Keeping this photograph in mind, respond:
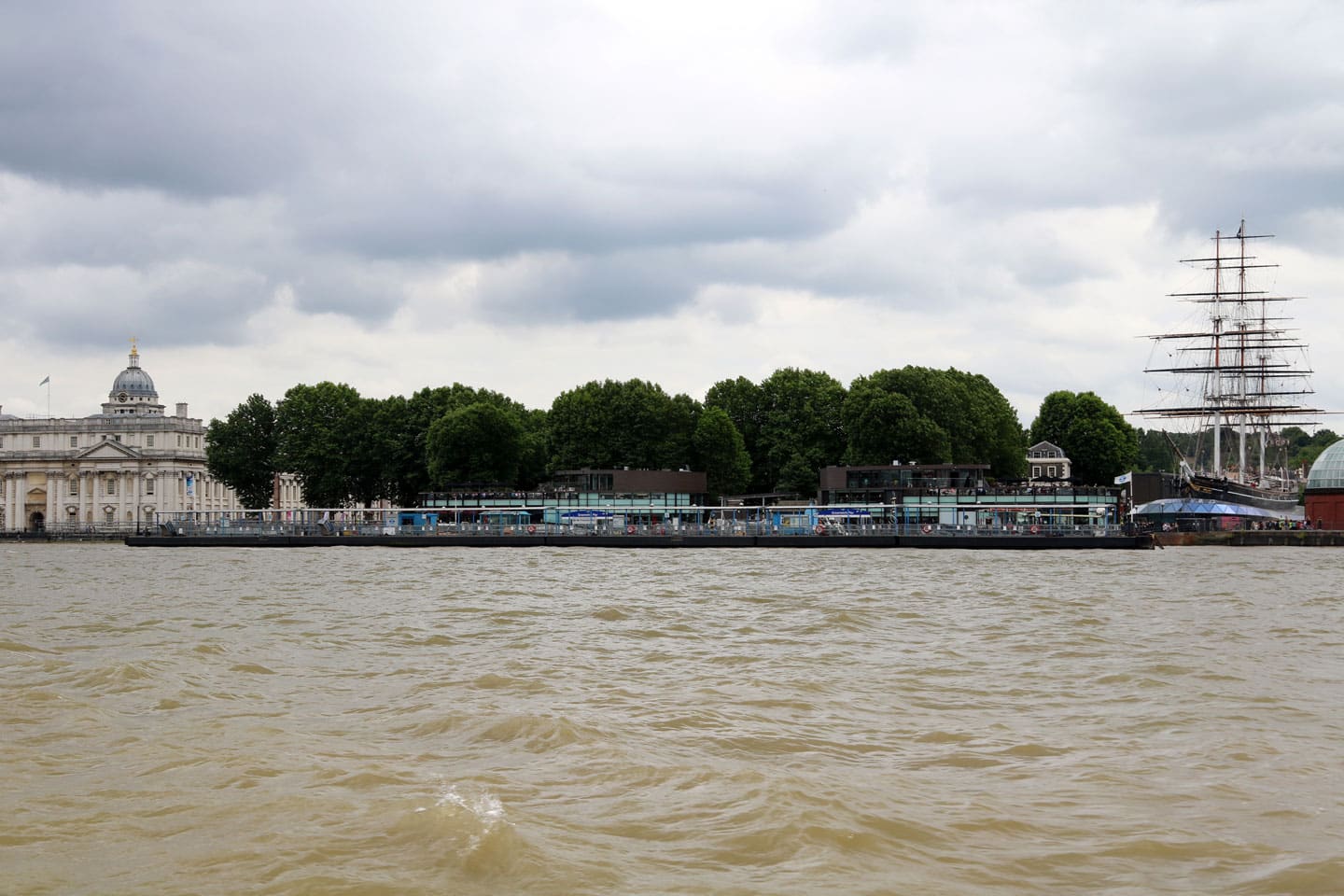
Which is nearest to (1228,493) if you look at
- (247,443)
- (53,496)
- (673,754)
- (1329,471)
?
(1329,471)

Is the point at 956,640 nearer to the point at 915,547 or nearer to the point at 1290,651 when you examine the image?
the point at 1290,651

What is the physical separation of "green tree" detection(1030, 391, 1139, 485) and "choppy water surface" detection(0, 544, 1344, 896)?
108172mm

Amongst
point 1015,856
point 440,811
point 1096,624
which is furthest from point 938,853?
point 1096,624

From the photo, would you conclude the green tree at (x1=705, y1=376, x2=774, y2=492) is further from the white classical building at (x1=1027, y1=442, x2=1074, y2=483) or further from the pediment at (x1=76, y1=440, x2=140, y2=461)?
the pediment at (x1=76, y1=440, x2=140, y2=461)

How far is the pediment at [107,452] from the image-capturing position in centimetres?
14512

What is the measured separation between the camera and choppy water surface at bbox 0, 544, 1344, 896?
8.85m

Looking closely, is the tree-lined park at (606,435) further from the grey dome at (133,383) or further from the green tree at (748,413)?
the grey dome at (133,383)

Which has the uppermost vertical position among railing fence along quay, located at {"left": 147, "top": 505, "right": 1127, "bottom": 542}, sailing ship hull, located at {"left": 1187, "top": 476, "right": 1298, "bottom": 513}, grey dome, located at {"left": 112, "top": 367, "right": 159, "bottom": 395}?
grey dome, located at {"left": 112, "top": 367, "right": 159, "bottom": 395}

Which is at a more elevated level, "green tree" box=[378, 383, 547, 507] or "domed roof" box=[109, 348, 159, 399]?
"domed roof" box=[109, 348, 159, 399]

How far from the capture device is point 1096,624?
26422mm

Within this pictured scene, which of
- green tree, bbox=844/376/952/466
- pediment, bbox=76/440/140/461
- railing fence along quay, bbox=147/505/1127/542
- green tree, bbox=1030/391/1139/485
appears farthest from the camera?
pediment, bbox=76/440/140/461

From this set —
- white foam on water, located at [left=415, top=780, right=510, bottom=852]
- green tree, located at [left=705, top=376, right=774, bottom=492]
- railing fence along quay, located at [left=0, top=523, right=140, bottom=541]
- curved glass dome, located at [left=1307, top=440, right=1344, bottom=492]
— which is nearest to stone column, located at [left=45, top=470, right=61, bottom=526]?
railing fence along quay, located at [left=0, top=523, right=140, bottom=541]

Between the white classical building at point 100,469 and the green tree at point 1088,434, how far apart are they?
8793 centimetres

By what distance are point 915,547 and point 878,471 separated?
1731 cm
